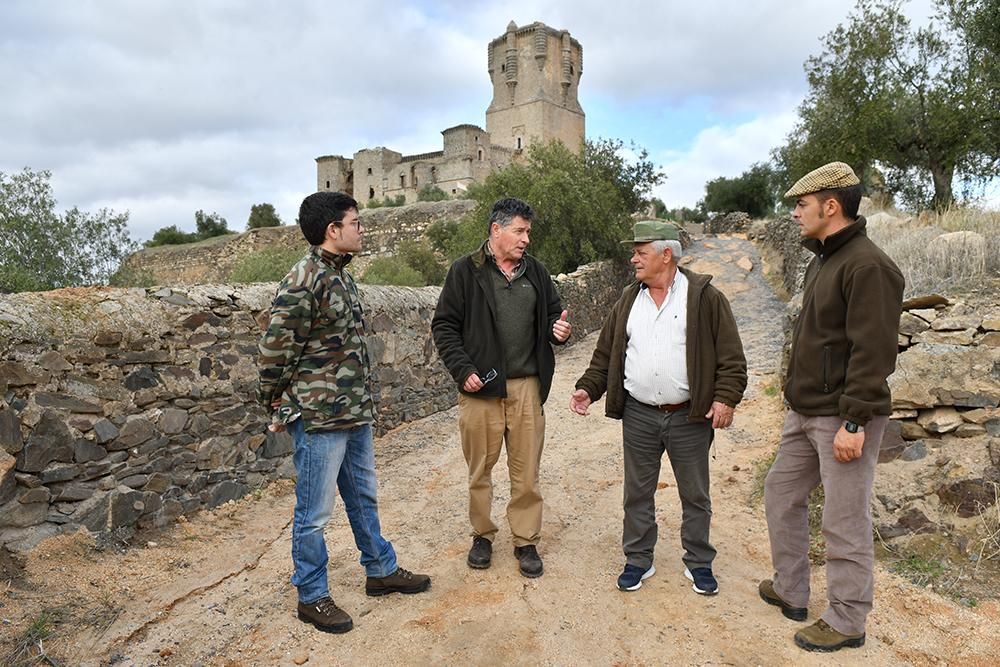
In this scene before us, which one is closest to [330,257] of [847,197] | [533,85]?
[847,197]

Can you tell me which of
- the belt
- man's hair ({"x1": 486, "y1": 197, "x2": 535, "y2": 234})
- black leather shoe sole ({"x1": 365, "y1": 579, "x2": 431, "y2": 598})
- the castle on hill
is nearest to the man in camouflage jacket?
black leather shoe sole ({"x1": 365, "y1": 579, "x2": 431, "y2": 598})

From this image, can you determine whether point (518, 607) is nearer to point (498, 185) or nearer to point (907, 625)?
point (907, 625)

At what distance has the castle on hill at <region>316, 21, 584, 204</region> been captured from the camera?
4488cm

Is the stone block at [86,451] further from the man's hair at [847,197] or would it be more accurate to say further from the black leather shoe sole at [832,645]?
the man's hair at [847,197]

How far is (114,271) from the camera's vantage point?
42.0 feet

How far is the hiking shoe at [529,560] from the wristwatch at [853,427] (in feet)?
5.85

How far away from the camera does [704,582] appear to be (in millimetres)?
3418

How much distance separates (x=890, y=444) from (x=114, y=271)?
521 inches

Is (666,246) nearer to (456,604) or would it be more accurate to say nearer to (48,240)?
(456,604)

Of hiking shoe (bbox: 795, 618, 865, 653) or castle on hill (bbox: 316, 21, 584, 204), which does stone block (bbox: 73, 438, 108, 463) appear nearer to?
hiking shoe (bbox: 795, 618, 865, 653)

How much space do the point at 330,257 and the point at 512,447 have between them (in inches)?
58.8

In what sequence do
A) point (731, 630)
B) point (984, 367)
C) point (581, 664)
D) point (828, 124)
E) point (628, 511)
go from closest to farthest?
point (581, 664)
point (731, 630)
point (628, 511)
point (984, 367)
point (828, 124)

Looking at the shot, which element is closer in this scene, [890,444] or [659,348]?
[659,348]

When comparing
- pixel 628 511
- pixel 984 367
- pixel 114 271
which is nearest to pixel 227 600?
pixel 628 511
